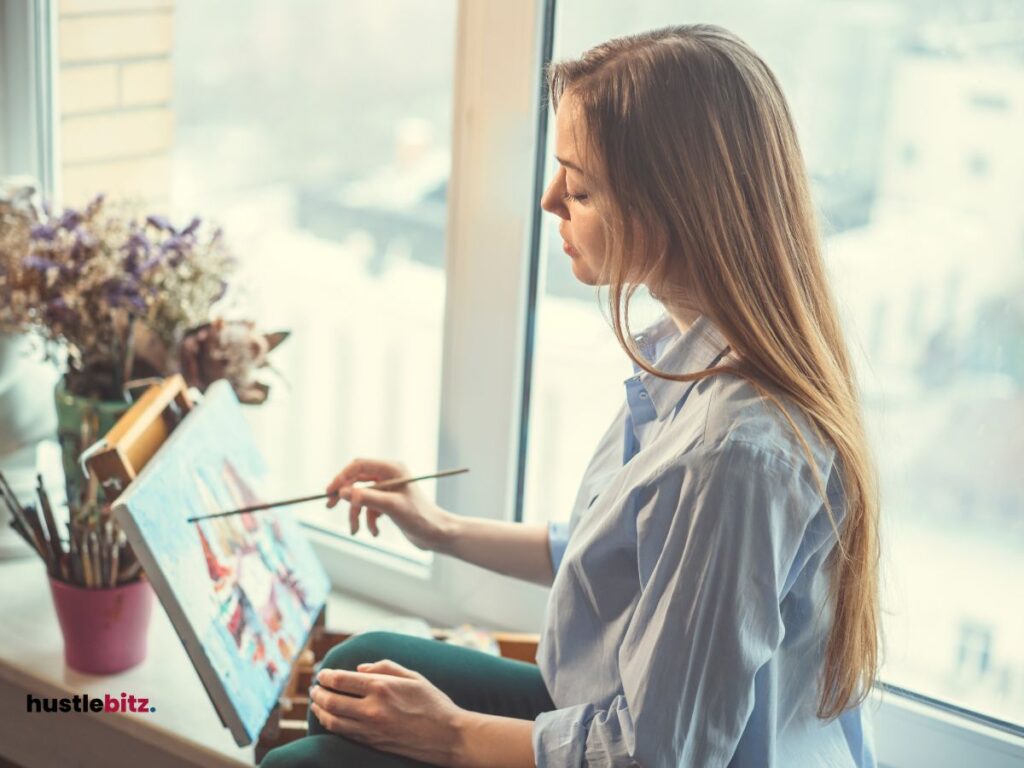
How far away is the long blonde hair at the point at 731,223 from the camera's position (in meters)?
0.95

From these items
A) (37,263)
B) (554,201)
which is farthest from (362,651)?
(37,263)

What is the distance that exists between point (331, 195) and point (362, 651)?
2.37 ft

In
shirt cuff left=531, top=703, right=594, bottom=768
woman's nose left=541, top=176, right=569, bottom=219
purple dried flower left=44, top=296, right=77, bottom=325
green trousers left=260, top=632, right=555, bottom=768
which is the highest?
woman's nose left=541, top=176, right=569, bottom=219

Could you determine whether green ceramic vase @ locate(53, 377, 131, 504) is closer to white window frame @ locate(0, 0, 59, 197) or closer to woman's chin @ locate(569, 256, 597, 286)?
white window frame @ locate(0, 0, 59, 197)

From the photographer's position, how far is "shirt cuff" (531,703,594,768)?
0.99 m

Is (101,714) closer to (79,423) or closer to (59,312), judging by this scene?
(79,423)

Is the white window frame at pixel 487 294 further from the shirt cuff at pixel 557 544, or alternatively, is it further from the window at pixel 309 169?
the shirt cuff at pixel 557 544

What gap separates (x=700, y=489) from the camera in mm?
918

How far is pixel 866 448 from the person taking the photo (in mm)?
999

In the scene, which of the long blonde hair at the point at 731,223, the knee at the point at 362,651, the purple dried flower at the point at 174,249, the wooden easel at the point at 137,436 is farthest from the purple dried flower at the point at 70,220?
the long blonde hair at the point at 731,223

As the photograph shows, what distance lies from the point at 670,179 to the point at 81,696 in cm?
98

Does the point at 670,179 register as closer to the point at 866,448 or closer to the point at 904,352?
the point at 866,448

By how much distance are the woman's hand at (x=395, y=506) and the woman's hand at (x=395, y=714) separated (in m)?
0.24

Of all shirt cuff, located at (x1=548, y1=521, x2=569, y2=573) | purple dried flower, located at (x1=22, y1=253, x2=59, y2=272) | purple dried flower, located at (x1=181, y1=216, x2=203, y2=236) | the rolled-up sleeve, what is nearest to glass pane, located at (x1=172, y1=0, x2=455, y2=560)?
purple dried flower, located at (x1=181, y1=216, x2=203, y2=236)
